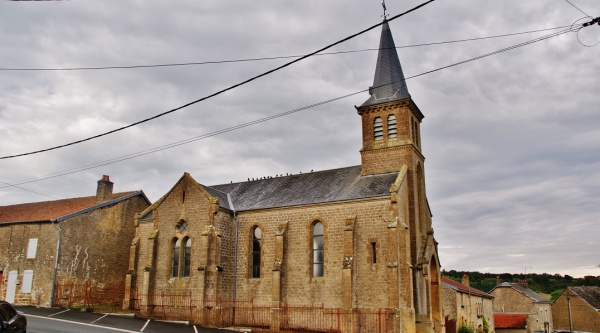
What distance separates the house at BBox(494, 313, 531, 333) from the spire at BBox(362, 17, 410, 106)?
37.8 metres

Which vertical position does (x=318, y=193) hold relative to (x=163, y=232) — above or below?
above

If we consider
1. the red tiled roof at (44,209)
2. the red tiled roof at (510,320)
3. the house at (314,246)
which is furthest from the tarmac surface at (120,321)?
the red tiled roof at (510,320)

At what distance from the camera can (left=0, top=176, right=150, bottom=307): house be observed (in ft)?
104

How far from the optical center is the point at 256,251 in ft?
99.5

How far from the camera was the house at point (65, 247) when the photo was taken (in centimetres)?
3155

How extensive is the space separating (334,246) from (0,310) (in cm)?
1679

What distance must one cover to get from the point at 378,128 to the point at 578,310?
5017 centimetres

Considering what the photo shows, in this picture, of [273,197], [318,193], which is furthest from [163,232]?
[318,193]

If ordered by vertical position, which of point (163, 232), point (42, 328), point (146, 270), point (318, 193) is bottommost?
point (42, 328)

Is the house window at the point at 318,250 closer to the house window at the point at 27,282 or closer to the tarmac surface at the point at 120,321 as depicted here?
A: the tarmac surface at the point at 120,321

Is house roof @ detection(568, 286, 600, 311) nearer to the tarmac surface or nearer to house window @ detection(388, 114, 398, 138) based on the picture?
house window @ detection(388, 114, 398, 138)

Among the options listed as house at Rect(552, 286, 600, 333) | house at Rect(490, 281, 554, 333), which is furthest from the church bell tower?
house at Rect(552, 286, 600, 333)

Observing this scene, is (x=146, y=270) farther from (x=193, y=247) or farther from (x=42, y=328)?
(x=42, y=328)

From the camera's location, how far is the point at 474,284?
102 metres
